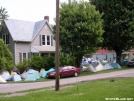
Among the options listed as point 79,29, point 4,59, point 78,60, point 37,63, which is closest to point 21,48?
point 37,63

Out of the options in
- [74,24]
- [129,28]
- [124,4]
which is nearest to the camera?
[74,24]

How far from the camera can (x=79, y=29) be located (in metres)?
26.9

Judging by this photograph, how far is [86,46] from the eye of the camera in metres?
27.8

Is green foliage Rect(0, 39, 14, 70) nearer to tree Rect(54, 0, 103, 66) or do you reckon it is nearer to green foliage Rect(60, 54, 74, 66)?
tree Rect(54, 0, 103, 66)

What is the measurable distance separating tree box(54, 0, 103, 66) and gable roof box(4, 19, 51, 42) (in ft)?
25.8

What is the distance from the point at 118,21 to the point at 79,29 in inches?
350

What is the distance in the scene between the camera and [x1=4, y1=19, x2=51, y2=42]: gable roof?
109ft

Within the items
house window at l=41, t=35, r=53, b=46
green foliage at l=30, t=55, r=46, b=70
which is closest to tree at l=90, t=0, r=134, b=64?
house window at l=41, t=35, r=53, b=46

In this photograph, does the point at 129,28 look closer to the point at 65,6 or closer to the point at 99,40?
the point at 99,40

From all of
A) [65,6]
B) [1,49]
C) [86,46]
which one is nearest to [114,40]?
[86,46]

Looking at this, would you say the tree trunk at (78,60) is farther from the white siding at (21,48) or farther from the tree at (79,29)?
the white siding at (21,48)

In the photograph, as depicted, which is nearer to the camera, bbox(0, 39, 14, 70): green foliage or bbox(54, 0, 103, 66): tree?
bbox(0, 39, 14, 70): green foliage

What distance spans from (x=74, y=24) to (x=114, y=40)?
9.42m

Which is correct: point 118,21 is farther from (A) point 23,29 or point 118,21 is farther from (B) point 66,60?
(A) point 23,29
